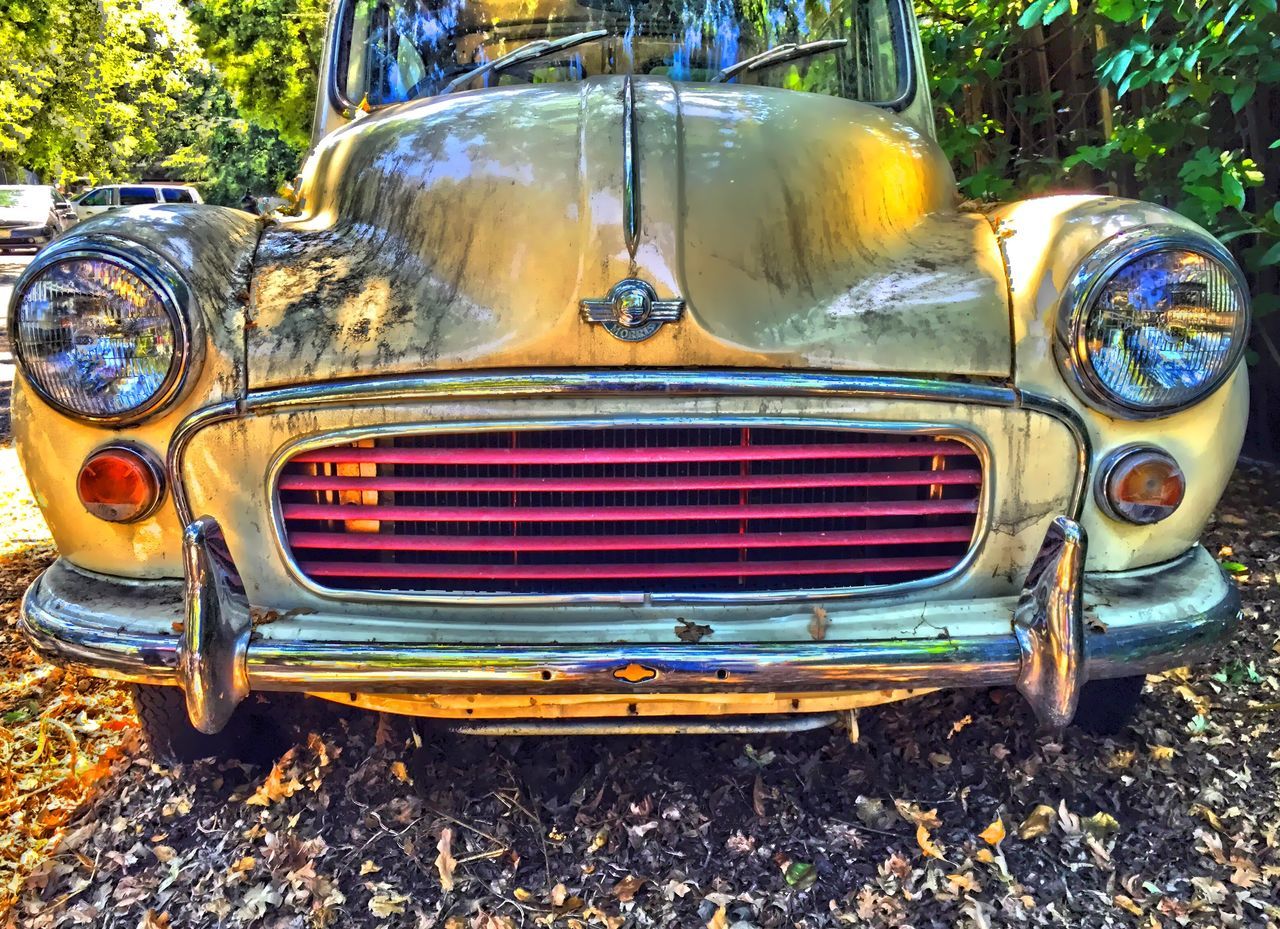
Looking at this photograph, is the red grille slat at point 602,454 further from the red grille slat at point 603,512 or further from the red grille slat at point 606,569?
the red grille slat at point 606,569

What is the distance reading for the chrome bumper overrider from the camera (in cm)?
177

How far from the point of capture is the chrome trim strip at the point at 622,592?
186cm

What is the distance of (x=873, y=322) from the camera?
193 cm

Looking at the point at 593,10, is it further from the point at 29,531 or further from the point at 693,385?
the point at 29,531

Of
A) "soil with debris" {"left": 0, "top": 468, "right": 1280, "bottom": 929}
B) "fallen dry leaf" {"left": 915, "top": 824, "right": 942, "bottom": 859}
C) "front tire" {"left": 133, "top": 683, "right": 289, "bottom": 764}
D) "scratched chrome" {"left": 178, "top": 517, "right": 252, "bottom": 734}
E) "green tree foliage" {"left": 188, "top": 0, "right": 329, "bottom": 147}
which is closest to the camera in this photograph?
"scratched chrome" {"left": 178, "top": 517, "right": 252, "bottom": 734}

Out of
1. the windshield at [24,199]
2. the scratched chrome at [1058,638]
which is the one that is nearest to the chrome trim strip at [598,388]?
the scratched chrome at [1058,638]

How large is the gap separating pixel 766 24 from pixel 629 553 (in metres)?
1.81

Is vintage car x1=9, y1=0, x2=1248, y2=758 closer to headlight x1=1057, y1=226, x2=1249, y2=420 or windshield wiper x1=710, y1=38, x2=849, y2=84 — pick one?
headlight x1=1057, y1=226, x2=1249, y2=420

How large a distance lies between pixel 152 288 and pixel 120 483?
380 millimetres

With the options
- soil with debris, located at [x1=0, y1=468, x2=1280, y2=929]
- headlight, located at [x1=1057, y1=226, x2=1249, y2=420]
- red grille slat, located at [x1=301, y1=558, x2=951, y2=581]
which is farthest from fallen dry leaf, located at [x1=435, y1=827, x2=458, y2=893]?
headlight, located at [x1=1057, y1=226, x2=1249, y2=420]

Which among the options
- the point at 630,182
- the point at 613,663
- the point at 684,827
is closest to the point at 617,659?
the point at 613,663

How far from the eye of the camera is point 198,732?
94.3 inches

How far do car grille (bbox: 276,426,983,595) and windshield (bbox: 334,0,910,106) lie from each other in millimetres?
1418

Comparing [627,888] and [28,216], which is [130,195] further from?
[627,888]
